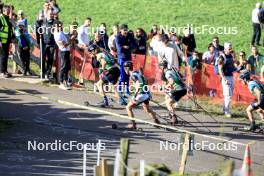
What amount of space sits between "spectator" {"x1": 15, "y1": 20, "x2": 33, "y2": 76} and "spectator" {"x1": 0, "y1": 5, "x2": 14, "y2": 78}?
13.9 inches

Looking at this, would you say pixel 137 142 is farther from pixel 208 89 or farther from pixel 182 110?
pixel 208 89

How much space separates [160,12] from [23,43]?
1373 centimetres

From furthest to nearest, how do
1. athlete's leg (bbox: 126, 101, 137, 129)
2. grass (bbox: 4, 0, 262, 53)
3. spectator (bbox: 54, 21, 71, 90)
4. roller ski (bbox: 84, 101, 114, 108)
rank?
1. grass (bbox: 4, 0, 262, 53)
2. spectator (bbox: 54, 21, 71, 90)
3. roller ski (bbox: 84, 101, 114, 108)
4. athlete's leg (bbox: 126, 101, 137, 129)

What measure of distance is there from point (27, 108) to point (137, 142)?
378cm

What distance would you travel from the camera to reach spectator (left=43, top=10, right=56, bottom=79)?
75.3 feet

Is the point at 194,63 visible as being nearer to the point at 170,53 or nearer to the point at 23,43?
the point at 170,53

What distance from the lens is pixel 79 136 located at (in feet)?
60.7

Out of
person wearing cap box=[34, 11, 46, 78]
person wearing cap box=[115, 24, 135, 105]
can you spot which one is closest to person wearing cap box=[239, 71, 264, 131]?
person wearing cap box=[115, 24, 135, 105]

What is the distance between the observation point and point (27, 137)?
18.2 metres

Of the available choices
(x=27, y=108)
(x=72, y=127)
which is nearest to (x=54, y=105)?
(x=27, y=108)

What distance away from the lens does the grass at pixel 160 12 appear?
34.8m

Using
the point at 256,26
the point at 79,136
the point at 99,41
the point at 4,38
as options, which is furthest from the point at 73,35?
the point at 256,26

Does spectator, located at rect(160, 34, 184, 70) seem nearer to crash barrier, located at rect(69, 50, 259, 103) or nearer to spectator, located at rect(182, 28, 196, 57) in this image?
crash barrier, located at rect(69, 50, 259, 103)

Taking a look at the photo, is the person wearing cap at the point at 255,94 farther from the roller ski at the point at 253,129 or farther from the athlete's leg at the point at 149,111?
the athlete's leg at the point at 149,111
